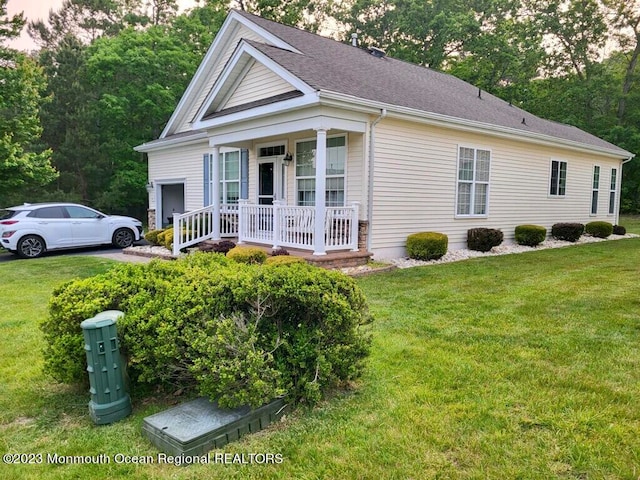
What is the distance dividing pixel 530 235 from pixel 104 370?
12.0 metres

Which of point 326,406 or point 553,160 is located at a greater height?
point 553,160

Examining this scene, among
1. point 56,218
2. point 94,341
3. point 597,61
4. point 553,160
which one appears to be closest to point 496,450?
point 94,341

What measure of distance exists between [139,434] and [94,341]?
2.13 feet

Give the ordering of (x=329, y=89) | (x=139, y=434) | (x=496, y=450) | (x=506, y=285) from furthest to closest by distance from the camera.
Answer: (x=329, y=89), (x=506, y=285), (x=139, y=434), (x=496, y=450)

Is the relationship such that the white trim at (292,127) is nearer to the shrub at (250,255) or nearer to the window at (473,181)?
the shrub at (250,255)

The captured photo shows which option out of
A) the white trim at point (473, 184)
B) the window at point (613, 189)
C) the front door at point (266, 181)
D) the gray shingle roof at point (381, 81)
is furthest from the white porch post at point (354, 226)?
the window at point (613, 189)

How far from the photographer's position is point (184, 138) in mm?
14211

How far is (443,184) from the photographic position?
10.7m

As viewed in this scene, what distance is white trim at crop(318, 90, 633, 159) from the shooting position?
26.5 ft

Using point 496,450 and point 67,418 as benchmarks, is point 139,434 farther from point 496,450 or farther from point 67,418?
point 496,450

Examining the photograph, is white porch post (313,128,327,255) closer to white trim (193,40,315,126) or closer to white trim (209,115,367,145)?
white trim (209,115,367,145)

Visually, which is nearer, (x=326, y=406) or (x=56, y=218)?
(x=326, y=406)

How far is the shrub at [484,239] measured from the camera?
36.0 feet

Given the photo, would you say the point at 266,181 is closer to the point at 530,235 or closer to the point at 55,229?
the point at 55,229
